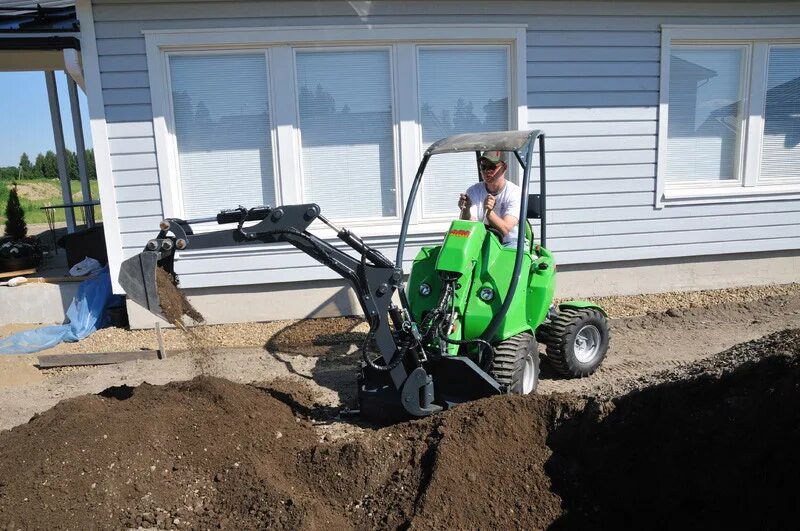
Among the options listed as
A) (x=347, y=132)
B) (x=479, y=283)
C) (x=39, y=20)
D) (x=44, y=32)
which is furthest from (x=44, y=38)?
(x=479, y=283)

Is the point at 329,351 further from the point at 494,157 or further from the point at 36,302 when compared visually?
the point at 36,302

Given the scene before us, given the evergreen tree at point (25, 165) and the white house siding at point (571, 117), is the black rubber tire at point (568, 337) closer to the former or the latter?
the white house siding at point (571, 117)

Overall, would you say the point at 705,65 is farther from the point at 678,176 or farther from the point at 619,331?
the point at 619,331

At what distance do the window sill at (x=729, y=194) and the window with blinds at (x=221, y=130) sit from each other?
4.90 metres

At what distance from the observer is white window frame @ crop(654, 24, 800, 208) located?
7.39 meters

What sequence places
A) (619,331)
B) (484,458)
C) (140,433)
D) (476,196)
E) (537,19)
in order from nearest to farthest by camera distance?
(484,458)
(140,433)
(476,196)
(619,331)
(537,19)

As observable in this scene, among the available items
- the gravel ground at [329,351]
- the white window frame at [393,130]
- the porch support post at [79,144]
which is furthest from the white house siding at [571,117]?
the porch support post at [79,144]

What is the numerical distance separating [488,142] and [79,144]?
7057mm

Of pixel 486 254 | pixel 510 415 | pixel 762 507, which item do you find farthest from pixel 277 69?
pixel 762 507

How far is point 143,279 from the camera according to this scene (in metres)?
3.65

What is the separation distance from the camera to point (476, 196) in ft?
16.4

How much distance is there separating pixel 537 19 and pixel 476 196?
125 inches

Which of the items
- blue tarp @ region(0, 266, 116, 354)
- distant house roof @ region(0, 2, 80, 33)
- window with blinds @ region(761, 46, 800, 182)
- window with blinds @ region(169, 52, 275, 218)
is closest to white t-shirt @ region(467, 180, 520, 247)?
window with blinds @ region(169, 52, 275, 218)

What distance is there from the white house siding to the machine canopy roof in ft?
8.17
